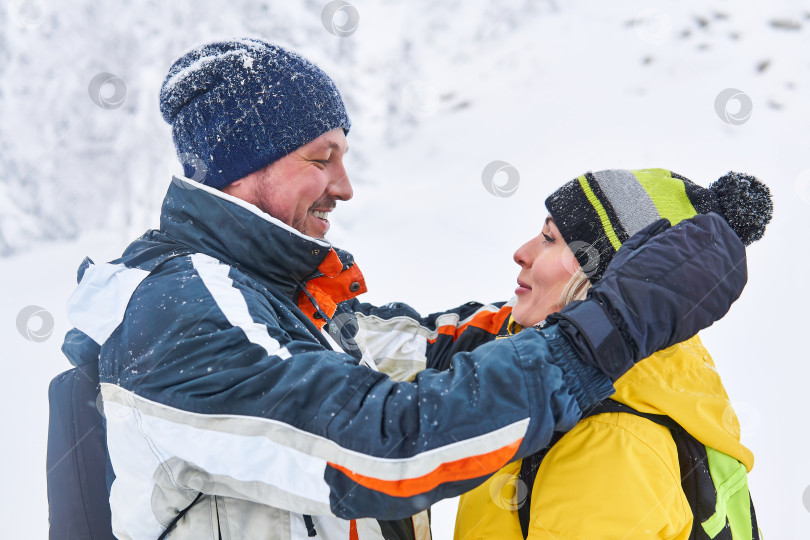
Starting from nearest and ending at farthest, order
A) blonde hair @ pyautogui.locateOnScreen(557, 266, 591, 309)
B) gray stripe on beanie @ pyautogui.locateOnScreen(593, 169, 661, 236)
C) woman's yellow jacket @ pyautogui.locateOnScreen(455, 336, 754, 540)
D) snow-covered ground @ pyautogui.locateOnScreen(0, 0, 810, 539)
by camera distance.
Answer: woman's yellow jacket @ pyautogui.locateOnScreen(455, 336, 754, 540) → gray stripe on beanie @ pyautogui.locateOnScreen(593, 169, 661, 236) → blonde hair @ pyautogui.locateOnScreen(557, 266, 591, 309) → snow-covered ground @ pyautogui.locateOnScreen(0, 0, 810, 539)

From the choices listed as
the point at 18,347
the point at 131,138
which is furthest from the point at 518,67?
the point at 18,347

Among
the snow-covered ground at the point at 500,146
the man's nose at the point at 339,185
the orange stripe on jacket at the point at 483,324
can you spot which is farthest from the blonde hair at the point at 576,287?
the snow-covered ground at the point at 500,146

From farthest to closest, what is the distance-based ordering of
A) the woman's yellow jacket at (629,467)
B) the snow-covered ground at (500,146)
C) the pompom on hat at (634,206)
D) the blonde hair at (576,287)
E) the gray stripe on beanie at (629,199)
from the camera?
the snow-covered ground at (500,146)
the blonde hair at (576,287)
the gray stripe on beanie at (629,199)
the pompom on hat at (634,206)
the woman's yellow jacket at (629,467)

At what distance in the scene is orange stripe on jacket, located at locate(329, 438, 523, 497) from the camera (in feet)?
3.75

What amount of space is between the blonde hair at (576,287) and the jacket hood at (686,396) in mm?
282

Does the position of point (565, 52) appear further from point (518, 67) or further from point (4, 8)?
point (4, 8)

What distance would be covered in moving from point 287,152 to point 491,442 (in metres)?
1.15

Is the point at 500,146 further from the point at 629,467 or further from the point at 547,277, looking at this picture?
the point at 629,467

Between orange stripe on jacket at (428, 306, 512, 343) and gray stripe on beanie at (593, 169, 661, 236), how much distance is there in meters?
0.63

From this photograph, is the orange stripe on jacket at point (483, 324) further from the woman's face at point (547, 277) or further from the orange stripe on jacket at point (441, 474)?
the orange stripe on jacket at point (441, 474)

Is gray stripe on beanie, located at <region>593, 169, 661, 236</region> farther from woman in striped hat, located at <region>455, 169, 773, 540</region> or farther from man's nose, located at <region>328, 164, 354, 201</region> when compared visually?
man's nose, located at <region>328, 164, 354, 201</region>

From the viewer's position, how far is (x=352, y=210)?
16.5 feet

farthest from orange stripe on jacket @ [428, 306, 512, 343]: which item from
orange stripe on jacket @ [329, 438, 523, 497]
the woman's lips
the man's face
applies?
orange stripe on jacket @ [329, 438, 523, 497]

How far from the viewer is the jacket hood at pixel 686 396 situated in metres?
1.51
